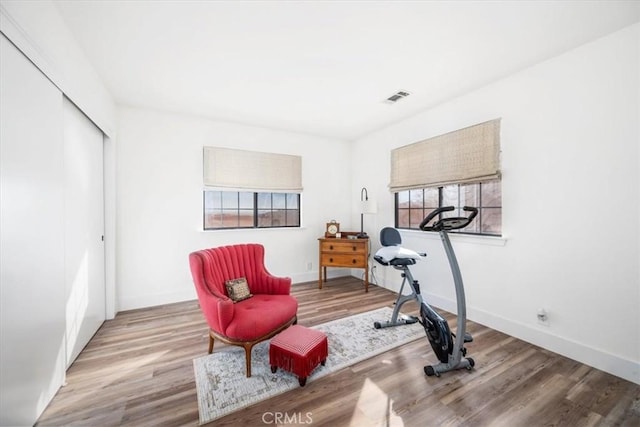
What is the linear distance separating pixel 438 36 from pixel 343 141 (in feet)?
9.96

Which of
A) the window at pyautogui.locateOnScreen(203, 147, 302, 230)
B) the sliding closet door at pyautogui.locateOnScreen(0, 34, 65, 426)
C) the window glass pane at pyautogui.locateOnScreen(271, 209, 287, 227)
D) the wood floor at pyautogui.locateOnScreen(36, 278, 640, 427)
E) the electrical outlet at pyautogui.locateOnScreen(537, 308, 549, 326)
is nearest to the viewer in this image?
the sliding closet door at pyautogui.locateOnScreen(0, 34, 65, 426)

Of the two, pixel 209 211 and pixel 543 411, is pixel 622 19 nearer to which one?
pixel 543 411

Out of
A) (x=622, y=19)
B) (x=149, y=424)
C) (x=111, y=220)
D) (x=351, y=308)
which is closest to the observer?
(x=149, y=424)

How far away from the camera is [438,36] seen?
6.77 ft

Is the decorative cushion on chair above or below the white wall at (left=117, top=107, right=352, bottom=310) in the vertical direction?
below

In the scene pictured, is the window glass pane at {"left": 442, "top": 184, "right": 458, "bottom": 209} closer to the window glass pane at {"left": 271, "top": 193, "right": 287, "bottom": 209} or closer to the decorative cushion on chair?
the window glass pane at {"left": 271, "top": 193, "right": 287, "bottom": 209}

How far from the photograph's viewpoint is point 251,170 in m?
4.11

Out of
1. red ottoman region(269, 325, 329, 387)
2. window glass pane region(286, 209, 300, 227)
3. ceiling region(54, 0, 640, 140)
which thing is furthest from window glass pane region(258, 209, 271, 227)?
red ottoman region(269, 325, 329, 387)

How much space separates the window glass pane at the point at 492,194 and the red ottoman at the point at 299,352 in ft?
7.83

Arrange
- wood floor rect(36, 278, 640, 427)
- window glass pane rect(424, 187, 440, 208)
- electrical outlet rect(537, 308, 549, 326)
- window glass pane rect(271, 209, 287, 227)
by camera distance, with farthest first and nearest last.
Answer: window glass pane rect(271, 209, 287, 227), window glass pane rect(424, 187, 440, 208), electrical outlet rect(537, 308, 549, 326), wood floor rect(36, 278, 640, 427)

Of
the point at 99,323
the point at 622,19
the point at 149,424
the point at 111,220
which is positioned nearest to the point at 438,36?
the point at 622,19

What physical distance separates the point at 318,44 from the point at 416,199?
252 cm

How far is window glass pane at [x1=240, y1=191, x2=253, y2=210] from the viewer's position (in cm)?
420

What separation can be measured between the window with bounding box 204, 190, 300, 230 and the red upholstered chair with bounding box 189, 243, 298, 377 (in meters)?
1.49
